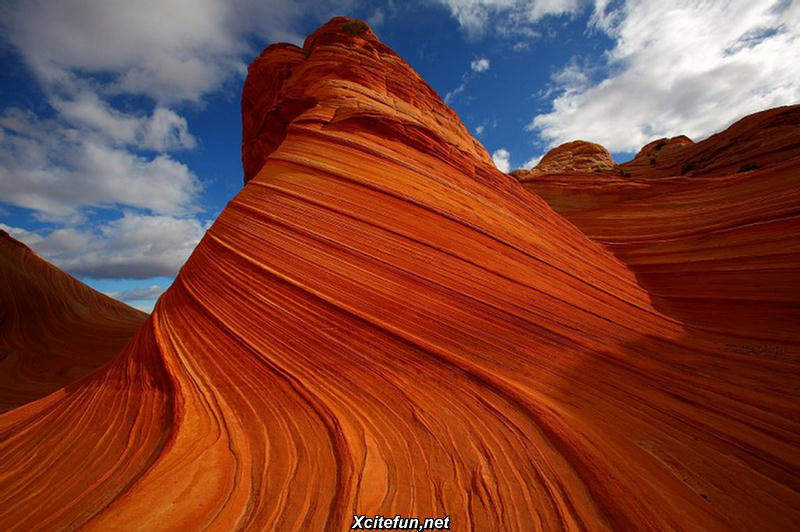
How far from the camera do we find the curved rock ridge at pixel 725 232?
4.54 metres

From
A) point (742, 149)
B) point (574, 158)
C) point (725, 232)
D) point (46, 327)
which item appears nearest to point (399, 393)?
point (725, 232)

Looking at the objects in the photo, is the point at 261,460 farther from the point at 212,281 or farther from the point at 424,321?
the point at 212,281

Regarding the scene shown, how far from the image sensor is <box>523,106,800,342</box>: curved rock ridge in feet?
14.9

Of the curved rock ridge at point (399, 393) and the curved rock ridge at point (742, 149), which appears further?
the curved rock ridge at point (742, 149)

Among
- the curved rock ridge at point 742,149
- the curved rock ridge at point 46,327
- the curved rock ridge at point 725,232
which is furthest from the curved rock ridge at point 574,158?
the curved rock ridge at point 46,327

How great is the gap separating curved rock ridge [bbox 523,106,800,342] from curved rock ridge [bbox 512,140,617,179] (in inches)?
220

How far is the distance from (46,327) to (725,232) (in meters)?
22.2

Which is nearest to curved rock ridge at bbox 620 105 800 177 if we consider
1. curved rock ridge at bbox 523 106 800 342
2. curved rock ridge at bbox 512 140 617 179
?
curved rock ridge at bbox 523 106 800 342

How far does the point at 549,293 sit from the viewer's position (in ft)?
15.0

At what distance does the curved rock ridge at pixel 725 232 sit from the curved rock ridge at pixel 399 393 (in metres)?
0.76

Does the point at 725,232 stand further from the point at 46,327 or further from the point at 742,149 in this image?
the point at 46,327

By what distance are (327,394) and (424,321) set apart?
143 centimetres

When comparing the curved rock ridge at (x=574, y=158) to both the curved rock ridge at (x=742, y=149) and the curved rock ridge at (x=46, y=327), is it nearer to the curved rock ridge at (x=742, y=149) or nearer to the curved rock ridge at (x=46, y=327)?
the curved rock ridge at (x=742, y=149)

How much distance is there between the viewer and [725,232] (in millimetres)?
5742
